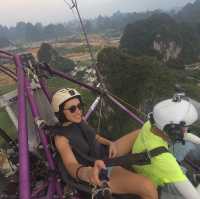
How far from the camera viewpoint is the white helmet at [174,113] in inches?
108

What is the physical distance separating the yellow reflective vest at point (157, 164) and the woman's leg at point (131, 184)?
103 millimetres

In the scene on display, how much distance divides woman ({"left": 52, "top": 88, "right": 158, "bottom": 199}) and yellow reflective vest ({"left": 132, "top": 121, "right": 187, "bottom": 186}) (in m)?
0.11

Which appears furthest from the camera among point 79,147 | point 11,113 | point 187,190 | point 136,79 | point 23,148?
point 136,79

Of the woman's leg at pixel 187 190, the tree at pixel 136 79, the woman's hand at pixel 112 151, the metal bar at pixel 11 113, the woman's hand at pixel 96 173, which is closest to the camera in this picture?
the woman's hand at pixel 96 173

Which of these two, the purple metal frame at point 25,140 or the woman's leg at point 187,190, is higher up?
the purple metal frame at point 25,140

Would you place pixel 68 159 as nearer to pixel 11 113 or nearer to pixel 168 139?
pixel 168 139

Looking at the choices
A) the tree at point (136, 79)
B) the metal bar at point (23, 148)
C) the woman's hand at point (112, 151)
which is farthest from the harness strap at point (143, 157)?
the tree at point (136, 79)

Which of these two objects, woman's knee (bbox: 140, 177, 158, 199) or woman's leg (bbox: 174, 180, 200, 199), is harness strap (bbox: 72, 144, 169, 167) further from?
woman's leg (bbox: 174, 180, 200, 199)

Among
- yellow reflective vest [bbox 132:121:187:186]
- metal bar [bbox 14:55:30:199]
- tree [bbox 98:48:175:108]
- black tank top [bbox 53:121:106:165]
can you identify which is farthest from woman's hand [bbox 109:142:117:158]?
tree [bbox 98:48:175:108]

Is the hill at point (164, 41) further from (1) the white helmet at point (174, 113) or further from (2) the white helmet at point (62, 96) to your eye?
(1) the white helmet at point (174, 113)

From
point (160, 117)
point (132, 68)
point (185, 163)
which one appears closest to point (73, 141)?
point (160, 117)

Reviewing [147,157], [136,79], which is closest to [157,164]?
[147,157]

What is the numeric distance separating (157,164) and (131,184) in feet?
0.79

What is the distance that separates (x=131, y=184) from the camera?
2760 mm
